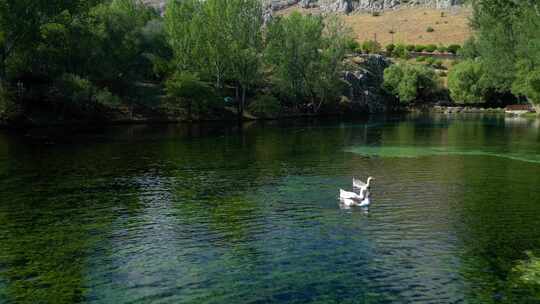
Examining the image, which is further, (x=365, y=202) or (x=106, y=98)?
(x=106, y=98)

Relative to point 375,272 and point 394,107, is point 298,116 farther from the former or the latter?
point 375,272

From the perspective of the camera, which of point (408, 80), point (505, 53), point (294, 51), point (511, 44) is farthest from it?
point (408, 80)

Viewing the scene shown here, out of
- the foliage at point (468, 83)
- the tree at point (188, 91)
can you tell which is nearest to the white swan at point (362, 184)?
the tree at point (188, 91)

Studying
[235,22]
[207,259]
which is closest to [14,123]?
[235,22]

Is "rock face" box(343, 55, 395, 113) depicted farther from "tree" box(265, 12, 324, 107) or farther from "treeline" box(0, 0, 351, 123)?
"tree" box(265, 12, 324, 107)

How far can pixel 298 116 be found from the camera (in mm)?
142375

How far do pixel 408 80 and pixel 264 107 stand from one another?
6260 centimetres

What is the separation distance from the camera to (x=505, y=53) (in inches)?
5433

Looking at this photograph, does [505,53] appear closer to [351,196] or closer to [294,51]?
[294,51]

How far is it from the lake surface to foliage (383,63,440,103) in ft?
373

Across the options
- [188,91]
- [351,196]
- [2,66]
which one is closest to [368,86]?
[188,91]

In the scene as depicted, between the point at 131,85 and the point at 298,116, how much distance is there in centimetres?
4145

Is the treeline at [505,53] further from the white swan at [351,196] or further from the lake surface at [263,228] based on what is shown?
the white swan at [351,196]

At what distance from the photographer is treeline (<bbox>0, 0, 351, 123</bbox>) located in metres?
97.9
